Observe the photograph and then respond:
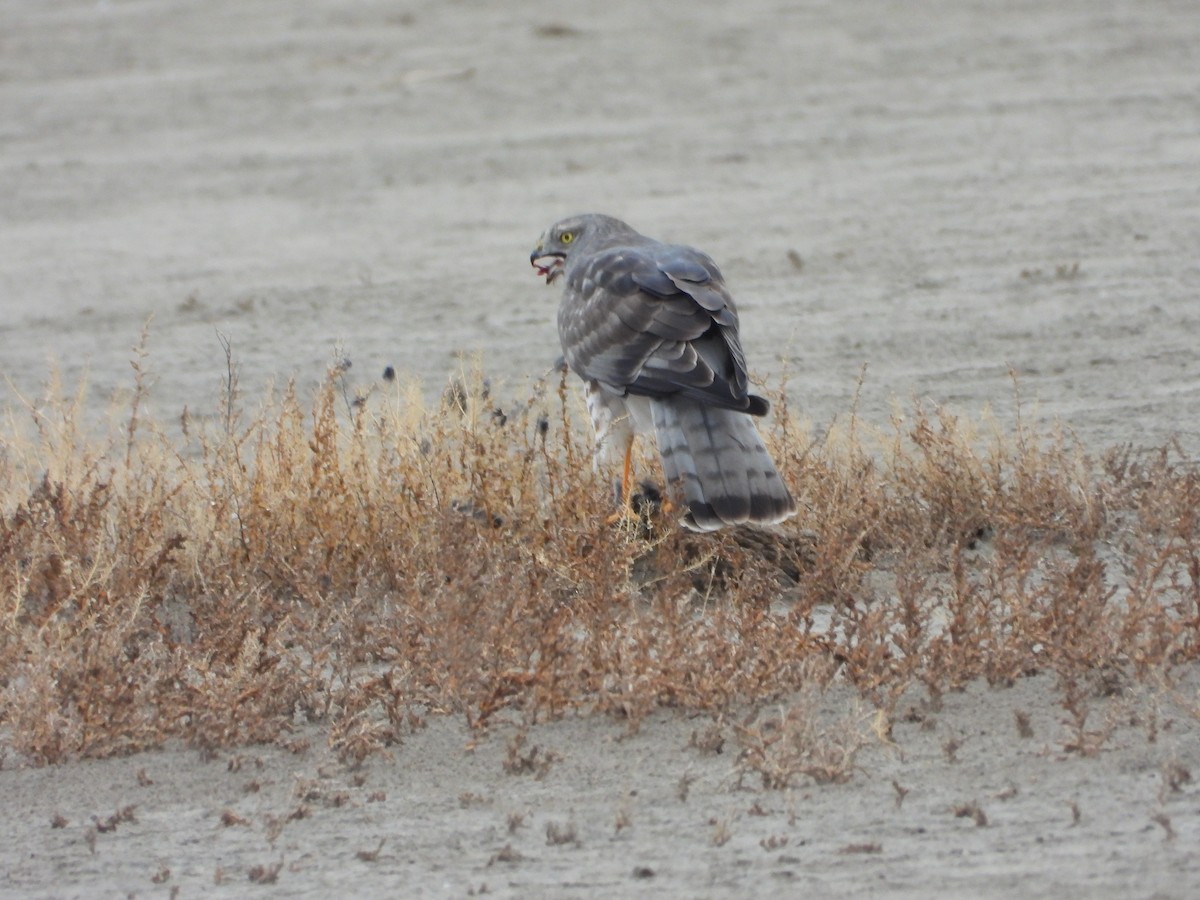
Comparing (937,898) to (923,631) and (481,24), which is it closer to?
(923,631)

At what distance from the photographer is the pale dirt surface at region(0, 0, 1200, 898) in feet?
15.6

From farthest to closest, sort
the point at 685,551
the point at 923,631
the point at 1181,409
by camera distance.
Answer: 1. the point at 1181,409
2. the point at 685,551
3. the point at 923,631

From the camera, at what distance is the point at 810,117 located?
620 inches

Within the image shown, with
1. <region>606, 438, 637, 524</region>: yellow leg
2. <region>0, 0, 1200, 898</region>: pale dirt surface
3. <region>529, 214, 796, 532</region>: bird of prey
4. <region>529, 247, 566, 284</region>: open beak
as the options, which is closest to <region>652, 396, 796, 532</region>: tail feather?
<region>529, 214, 796, 532</region>: bird of prey

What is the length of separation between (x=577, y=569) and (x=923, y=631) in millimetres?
1200

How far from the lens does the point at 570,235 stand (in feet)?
26.5

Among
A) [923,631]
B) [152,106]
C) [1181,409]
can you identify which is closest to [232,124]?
[152,106]

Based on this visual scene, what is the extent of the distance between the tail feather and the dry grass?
0.73 feet

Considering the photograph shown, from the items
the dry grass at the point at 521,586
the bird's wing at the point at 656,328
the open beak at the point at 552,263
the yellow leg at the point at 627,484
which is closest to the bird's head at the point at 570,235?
the open beak at the point at 552,263

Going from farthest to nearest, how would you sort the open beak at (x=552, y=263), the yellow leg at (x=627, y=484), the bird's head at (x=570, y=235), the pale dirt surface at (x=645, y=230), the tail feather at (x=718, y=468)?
1. the open beak at (x=552, y=263)
2. the bird's head at (x=570, y=235)
3. the yellow leg at (x=627, y=484)
4. the tail feather at (x=718, y=468)
5. the pale dirt surface at (x=645, y=230)

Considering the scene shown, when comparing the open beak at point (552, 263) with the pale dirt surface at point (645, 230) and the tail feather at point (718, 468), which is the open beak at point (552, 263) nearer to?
the pale dirt surface at point (645, 230)

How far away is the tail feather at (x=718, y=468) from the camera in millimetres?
6004

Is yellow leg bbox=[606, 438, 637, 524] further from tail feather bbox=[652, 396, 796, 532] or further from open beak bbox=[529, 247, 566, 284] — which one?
open beak bbox=[529, 247, 566, 284]

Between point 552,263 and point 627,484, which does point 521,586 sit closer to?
point 627,484
